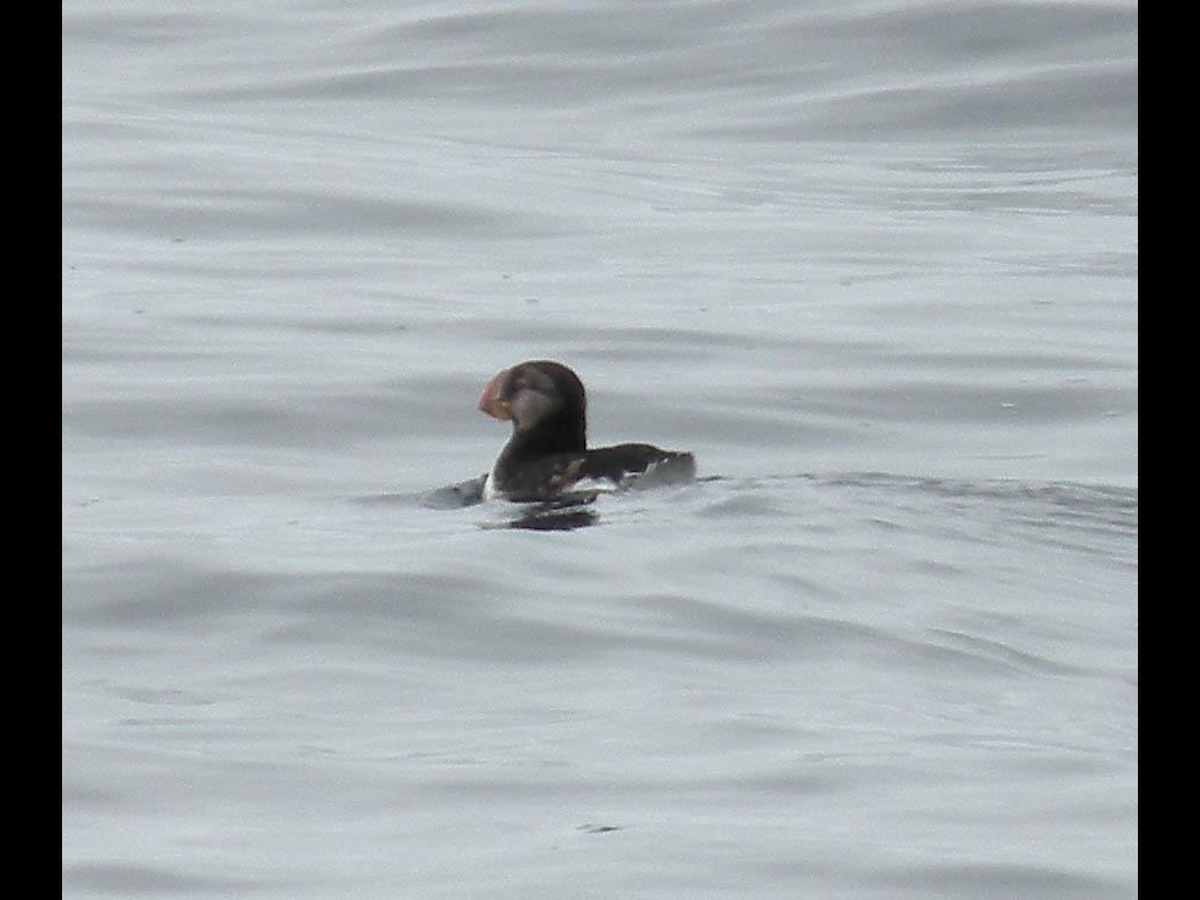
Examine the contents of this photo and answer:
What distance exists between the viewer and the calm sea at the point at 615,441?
4.14 metres

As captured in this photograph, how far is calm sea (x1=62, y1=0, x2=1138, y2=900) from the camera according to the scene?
414 centimetres

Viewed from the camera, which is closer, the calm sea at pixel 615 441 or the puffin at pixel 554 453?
the calm sea at pixel 615 441

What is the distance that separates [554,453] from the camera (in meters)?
8.28

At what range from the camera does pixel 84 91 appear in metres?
20.6

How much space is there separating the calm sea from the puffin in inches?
5.6

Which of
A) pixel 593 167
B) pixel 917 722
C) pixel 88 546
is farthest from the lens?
pixel 593 167

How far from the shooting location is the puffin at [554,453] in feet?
25.3

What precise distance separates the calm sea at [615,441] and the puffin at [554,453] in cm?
14

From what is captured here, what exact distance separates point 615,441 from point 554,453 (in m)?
1.78

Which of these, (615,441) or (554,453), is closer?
(554,453)
